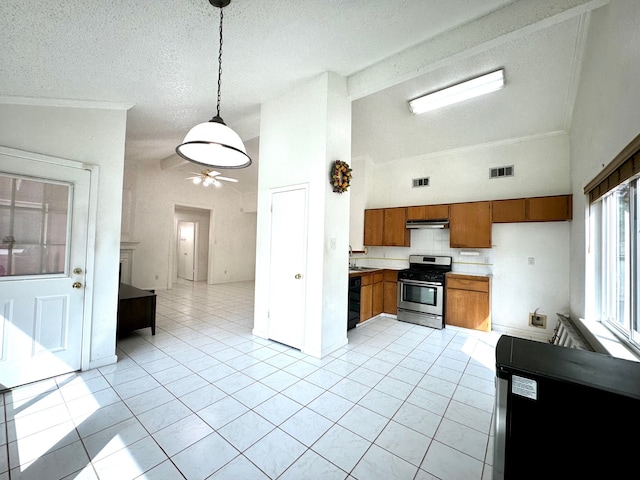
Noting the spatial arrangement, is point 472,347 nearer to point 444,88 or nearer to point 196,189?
point 444,88

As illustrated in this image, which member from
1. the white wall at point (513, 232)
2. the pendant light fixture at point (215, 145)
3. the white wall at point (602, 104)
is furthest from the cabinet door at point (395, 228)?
the pendant light fixture at point (215, 145)

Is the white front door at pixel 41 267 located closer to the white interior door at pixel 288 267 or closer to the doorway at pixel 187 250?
the white interior door at pixel 288 267

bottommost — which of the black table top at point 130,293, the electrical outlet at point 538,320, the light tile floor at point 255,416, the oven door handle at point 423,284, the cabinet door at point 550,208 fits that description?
the light tile floor at point 255,416

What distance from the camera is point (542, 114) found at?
364cm

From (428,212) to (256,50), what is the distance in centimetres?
359

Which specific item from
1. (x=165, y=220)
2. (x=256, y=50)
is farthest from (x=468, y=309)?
(x=165, y=220)

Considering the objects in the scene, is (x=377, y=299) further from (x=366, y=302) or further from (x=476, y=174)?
(x=476, y=174)

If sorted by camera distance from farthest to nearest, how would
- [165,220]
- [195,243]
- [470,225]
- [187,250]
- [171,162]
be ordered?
[187,250], [195,243], [165,220], [171,162], [470,225]

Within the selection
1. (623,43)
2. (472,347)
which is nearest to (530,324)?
(472,347)

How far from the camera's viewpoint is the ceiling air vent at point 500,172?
14.0 feet

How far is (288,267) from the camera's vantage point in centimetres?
337

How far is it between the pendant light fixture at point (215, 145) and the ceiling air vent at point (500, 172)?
4.18m

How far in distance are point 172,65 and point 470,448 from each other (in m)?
4.01

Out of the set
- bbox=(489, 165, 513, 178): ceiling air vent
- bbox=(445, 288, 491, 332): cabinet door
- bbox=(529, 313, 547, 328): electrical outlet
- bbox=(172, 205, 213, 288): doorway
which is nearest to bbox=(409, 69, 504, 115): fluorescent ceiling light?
bbox=(489, 165, 513, 178): ceiling air vent
